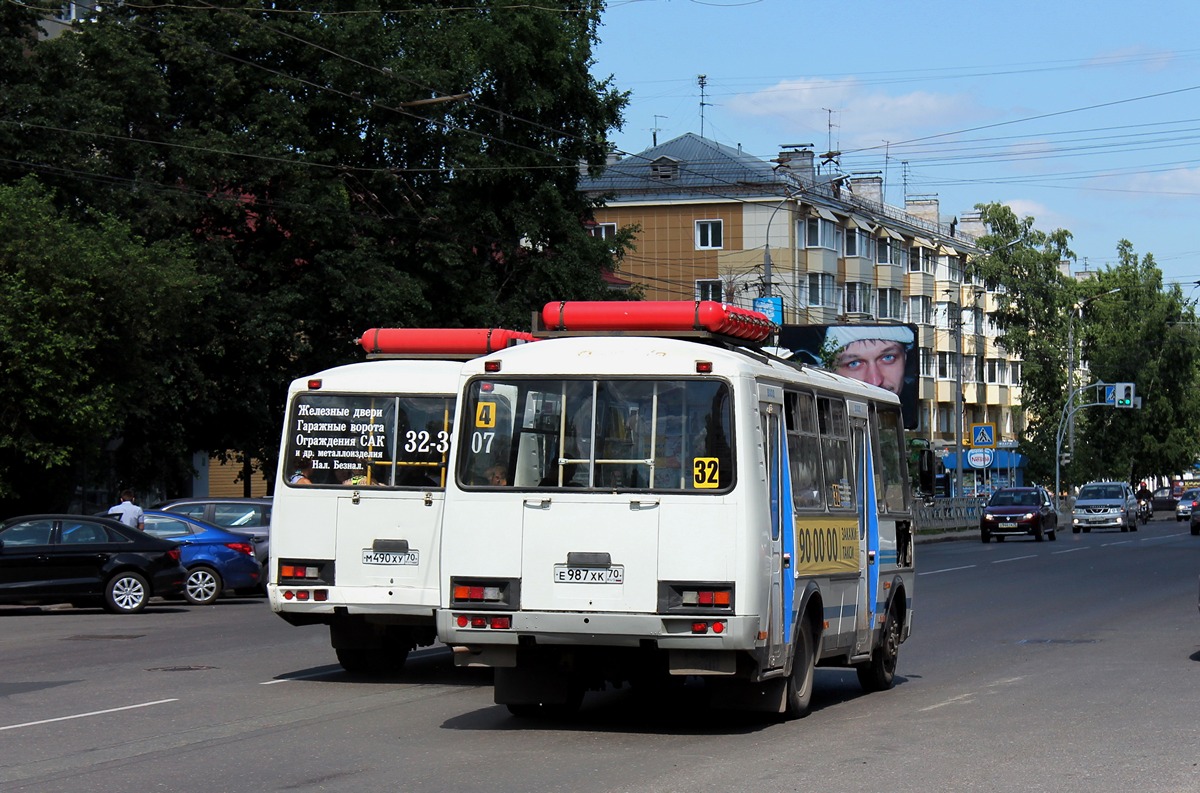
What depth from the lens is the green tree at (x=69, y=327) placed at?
28812 millimetres

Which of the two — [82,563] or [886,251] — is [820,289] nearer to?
[886,251]

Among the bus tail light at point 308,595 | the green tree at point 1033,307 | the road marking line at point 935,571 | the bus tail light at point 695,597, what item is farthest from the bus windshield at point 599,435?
the green tree at point 1033,307

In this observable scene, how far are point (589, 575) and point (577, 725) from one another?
1.38 m

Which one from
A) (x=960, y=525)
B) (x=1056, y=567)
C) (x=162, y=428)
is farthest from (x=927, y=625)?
(x=960, y=525)

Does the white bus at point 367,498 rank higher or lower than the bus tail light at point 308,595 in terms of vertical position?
higher

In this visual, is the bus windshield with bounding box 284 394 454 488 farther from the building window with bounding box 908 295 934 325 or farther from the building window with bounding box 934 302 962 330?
the building window with bounding box 934 302 962 330

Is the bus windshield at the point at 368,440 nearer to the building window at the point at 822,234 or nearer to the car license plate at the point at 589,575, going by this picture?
the car license plate at the point at 589,575

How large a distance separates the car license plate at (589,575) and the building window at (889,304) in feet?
249

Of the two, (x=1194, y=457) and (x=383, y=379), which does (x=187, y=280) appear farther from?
(x=1194, y=457)

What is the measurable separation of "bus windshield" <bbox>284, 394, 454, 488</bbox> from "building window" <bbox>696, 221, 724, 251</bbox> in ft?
199

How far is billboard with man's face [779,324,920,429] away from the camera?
5294cm

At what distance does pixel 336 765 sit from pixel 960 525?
187 feet

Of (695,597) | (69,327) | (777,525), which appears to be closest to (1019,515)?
(69,327)

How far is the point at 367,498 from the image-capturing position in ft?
48.0
